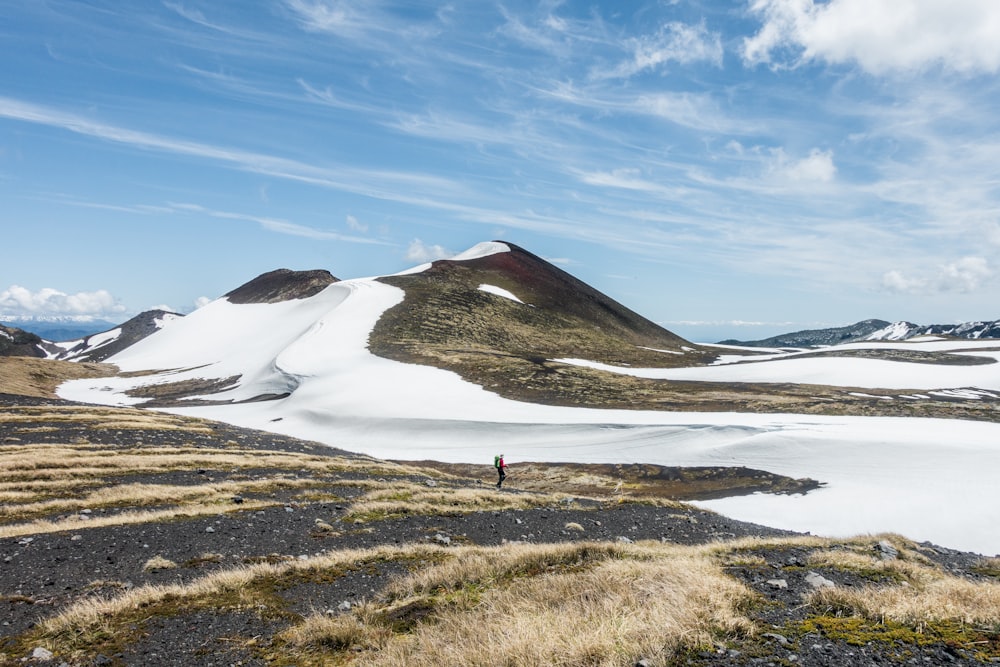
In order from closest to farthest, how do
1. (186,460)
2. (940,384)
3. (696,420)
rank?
(186,460) < (696,420) < (940,384)

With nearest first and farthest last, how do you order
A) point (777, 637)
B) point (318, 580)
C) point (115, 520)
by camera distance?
point (777, 637) < point (318, 580) < point (115, 520)

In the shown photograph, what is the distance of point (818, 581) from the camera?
8938mm

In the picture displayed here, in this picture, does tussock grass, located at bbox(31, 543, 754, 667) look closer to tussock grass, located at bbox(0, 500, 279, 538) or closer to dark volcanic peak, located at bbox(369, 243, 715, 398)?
tussock grass, located at bbox(0, 500, 279, 538)

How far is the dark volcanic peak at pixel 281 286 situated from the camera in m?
119

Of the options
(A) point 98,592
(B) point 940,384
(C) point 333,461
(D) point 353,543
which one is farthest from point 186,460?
(B) point 940,384

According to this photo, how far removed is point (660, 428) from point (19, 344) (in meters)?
154

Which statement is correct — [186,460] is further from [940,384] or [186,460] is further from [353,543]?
[940,384]

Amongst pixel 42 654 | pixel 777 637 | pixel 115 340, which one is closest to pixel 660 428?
pixel 777 637

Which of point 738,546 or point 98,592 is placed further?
point 738,546

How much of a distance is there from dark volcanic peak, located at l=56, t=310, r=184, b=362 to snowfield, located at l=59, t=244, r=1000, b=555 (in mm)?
33513

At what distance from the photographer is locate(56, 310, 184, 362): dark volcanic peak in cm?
11719

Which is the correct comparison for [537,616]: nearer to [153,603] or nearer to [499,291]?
[153,603]

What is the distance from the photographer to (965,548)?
64.0ft

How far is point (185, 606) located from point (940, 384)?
246 ft
